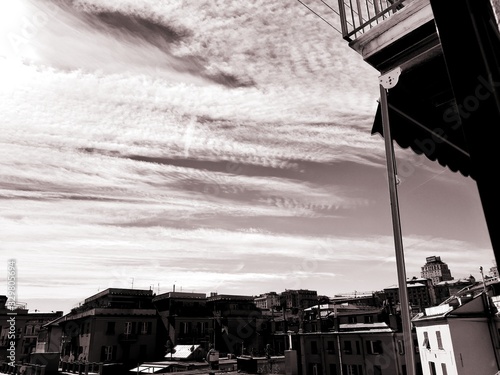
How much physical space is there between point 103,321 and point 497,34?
4859cm

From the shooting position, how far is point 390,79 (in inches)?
145

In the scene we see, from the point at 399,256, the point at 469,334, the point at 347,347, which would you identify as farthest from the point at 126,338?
the point at 399,256

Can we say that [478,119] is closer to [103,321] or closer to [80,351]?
[103,321]

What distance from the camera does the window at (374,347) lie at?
3409 centimetres

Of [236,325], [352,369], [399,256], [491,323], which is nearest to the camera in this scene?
[399,256]

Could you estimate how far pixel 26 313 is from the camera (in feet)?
237

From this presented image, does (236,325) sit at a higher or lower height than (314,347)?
higher

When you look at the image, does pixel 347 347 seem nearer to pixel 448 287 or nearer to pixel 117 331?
pixel 117 331

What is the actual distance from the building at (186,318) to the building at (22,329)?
3421 centimetres

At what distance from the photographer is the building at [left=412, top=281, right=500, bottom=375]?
18.8 metres

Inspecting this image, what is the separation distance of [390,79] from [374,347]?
122 feet

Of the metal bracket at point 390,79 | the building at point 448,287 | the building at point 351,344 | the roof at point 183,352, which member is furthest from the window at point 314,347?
the building at point 448,287

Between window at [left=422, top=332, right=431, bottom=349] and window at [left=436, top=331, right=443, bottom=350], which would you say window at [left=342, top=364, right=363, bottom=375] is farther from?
window at [left=436, top=331, right=443, bottom=350]

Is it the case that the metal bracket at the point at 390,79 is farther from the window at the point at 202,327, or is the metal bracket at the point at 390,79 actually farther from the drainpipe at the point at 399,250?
the window at the point at 202,327
